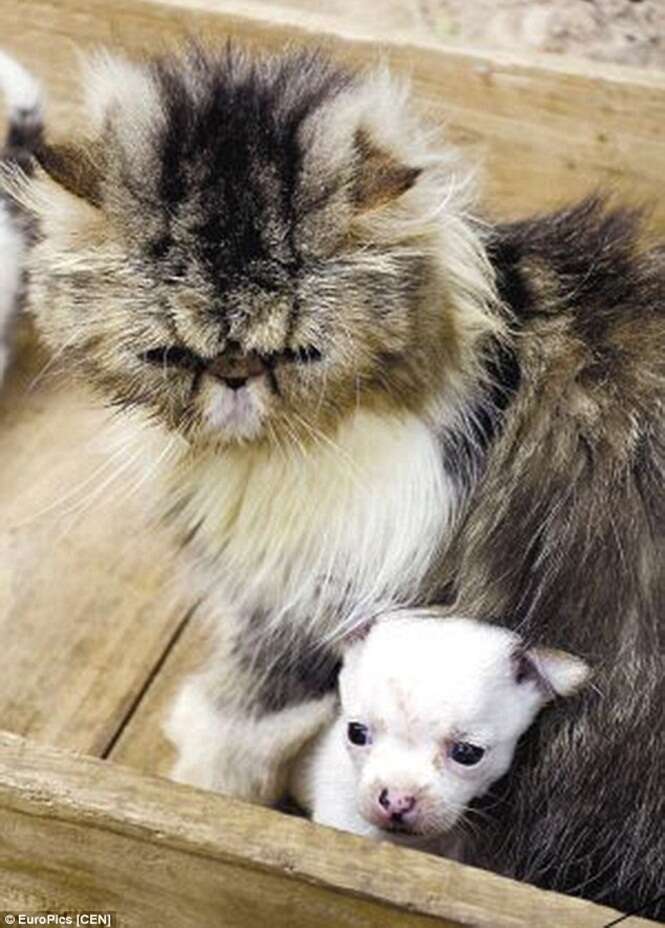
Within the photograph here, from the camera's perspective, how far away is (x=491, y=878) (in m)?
1.17

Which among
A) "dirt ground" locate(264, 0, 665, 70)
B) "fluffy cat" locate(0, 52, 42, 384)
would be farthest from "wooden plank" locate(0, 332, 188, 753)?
"dirt ground" locate(264, 0, 665, 70)

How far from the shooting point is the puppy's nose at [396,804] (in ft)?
4.23

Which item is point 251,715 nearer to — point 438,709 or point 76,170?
point 438,709

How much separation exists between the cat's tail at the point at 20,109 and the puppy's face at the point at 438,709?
916 millimetres

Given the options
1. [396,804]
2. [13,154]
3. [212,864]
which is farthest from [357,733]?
[13,154]

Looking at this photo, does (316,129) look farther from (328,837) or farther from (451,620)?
(328,837)

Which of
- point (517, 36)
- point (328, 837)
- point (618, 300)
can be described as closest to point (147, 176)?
point (618, 300)

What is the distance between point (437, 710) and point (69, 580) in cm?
72

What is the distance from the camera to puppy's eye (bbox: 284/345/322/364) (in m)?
1.32

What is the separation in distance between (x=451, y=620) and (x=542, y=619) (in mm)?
73

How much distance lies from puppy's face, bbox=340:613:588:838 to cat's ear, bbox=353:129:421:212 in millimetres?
323

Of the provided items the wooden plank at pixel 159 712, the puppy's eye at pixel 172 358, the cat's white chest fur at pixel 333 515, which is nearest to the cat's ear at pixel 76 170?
the puppy's eye at pixel 172 358

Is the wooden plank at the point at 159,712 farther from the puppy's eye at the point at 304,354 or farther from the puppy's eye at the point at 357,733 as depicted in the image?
the puppy's eye at the point at 304,354

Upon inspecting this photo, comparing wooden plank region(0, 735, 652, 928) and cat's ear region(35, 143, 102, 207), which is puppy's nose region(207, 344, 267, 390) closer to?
cat's ear region(35, 143, 102, 207)
